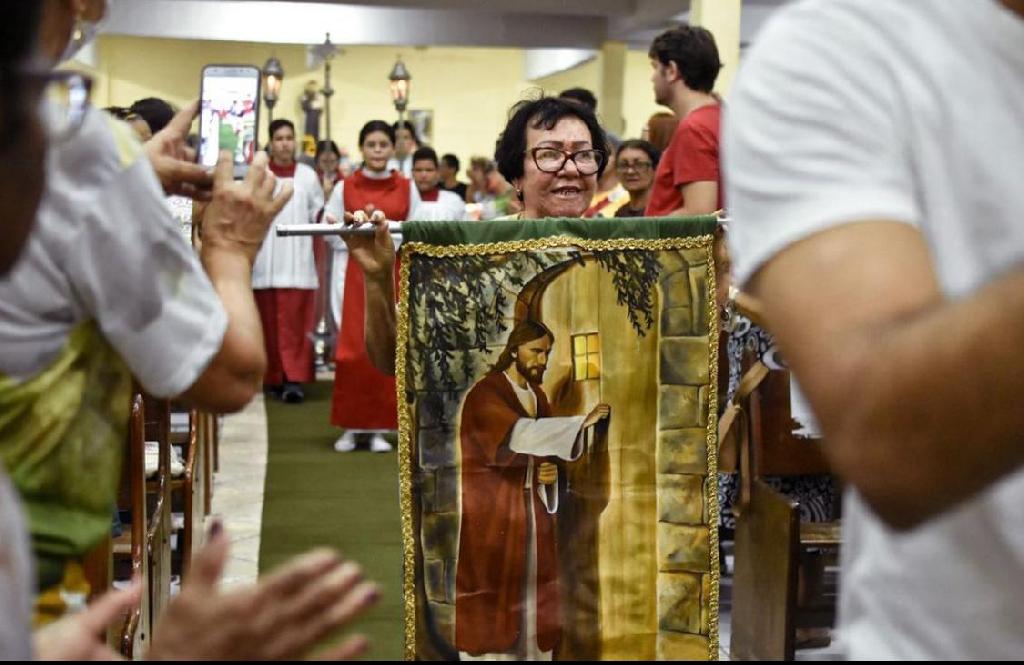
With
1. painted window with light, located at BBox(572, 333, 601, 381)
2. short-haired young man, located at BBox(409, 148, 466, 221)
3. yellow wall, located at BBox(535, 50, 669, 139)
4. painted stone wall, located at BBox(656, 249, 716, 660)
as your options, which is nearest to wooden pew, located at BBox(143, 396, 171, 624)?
painted window with light, located at BBox(572, 333, 601, 381)

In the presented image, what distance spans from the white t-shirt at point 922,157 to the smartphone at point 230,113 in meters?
1.20

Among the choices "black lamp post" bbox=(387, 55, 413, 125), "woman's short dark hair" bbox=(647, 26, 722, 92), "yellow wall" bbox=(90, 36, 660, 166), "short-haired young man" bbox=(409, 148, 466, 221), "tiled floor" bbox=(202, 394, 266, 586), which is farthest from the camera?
"yellow wall" bbox=(90, 36, 660, 166)

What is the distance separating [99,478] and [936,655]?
0.74 meters

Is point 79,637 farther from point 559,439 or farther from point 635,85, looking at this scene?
point 635,85

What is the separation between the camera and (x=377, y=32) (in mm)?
16641

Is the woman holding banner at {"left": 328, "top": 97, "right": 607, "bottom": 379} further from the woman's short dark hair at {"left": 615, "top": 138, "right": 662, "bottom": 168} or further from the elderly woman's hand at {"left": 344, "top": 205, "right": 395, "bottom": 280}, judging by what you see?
the woman's short dark hair at {"left": 615, "top": 138, "right": 662, "bottom": 168}

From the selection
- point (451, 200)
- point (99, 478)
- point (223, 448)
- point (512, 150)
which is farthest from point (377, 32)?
point (99, 478)

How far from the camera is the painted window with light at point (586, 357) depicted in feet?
10.2

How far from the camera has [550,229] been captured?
310 centimetres

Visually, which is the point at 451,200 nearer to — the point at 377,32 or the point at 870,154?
the point at 377,32

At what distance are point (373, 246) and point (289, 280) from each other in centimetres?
606

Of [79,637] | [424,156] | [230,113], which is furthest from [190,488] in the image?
[424,156]

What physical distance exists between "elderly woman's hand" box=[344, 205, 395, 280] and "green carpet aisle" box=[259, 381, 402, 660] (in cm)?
169

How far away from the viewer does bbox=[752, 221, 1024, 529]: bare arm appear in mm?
795
